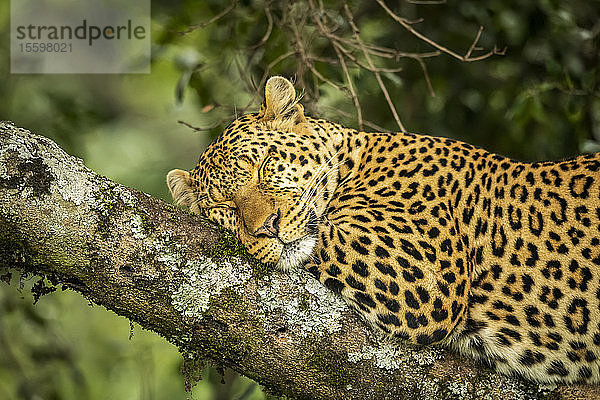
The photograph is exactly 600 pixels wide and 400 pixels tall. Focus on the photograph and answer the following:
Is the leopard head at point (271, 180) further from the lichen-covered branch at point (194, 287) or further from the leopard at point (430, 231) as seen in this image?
the lichen-covered branch at point (194, 287)

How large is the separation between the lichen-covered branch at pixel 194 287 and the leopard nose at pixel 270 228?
331 millimetres

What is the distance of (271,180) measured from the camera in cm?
434

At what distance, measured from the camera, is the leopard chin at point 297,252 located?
12.8ft

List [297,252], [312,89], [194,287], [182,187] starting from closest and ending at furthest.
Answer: [194,287]
[297,252]
[182,187]
[312,89]

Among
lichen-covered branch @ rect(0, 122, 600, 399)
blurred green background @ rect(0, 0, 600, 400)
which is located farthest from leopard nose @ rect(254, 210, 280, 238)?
blurred green background @ rect(0, 0, 600, 400)

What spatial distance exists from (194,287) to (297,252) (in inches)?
31.9

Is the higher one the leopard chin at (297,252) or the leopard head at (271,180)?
the leopard head at (271,180)

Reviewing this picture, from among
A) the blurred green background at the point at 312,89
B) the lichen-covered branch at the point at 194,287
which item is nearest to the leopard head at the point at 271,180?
the lichen-covered branch at the point at 194,287

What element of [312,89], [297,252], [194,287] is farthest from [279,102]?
[312,89]

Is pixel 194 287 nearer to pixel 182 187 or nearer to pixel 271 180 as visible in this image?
pixel 271 180

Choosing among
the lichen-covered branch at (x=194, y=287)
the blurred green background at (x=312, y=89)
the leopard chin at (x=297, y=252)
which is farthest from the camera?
the blurred green background at (x=312, y=89)

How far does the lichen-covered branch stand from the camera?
3201 mm

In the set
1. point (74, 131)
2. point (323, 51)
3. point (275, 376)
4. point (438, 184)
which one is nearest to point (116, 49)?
point (74, 131)

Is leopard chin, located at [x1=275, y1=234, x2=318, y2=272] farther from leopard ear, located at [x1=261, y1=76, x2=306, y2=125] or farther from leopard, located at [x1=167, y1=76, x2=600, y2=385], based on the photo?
leopard ear, located at [x1=261, y1=76, x2=306, y2=125]
